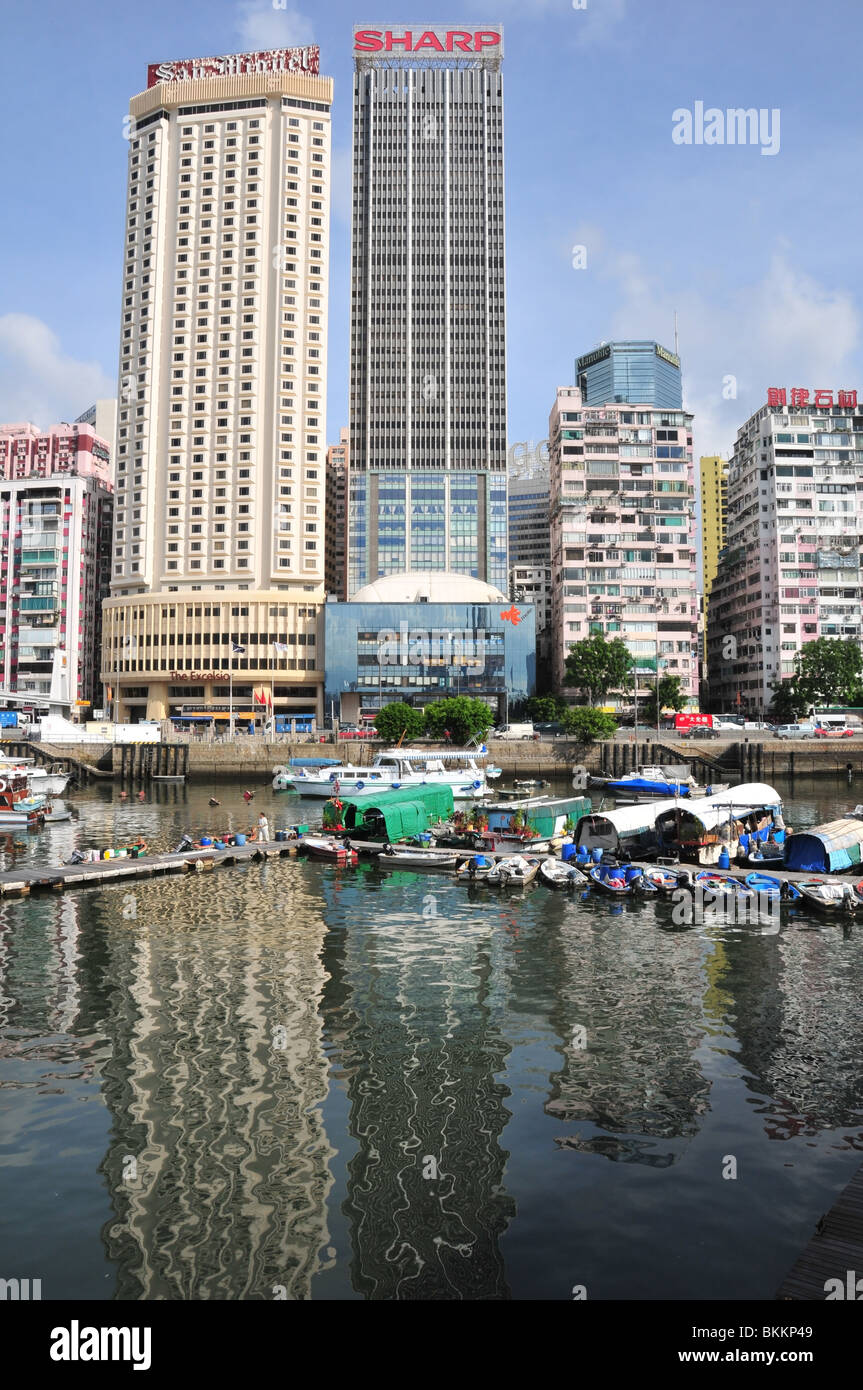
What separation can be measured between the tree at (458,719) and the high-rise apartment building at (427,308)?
61.8 meters

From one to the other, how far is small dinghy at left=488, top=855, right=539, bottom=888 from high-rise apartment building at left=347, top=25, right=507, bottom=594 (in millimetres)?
135293

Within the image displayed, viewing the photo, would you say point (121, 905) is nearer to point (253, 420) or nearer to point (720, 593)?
point (253, 420)

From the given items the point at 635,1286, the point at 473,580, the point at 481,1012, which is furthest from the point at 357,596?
the point at 635,1286

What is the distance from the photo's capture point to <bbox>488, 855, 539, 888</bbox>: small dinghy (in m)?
44.5

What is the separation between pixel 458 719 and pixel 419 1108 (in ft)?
328

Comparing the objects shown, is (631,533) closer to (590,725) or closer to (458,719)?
(590,725)

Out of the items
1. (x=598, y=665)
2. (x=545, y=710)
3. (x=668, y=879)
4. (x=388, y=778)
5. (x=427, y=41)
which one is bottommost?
(x=668, y=879)

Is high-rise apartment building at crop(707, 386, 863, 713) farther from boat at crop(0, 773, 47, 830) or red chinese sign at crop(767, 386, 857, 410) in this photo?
boat at crop(0, 773, 47, 830)

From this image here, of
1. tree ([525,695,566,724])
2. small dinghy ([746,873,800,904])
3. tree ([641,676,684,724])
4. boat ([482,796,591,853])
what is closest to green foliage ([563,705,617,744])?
tree ([525,695,566,724])

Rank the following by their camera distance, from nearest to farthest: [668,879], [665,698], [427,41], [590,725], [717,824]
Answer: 1. [668,879]
2. [717,824]
3. [590,725]
4. [665,698]
5. [427,41]

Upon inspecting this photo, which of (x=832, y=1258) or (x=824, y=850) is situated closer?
(x=832, y=1258)

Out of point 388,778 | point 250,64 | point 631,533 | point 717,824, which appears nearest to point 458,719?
point 388,778

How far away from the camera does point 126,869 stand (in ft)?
148
